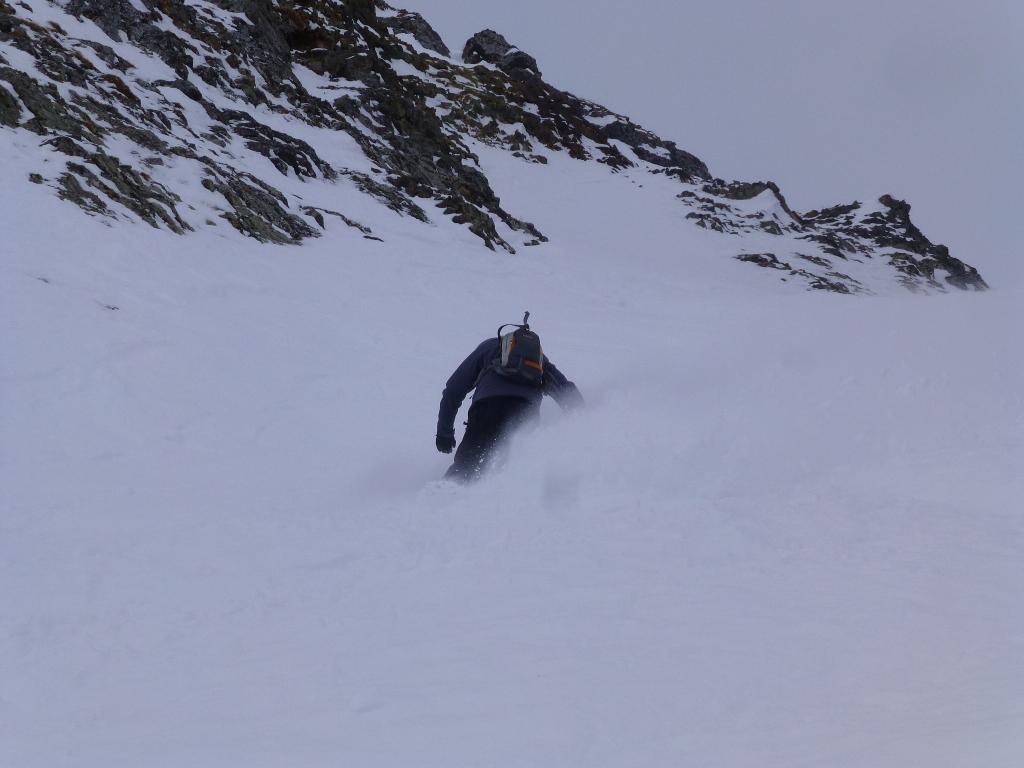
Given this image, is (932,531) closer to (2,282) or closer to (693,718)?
(693,718)

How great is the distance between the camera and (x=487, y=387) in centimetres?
611

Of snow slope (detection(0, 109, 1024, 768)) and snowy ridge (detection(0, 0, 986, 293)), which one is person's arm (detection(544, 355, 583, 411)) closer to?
snow slope (detection(0, 109, 1024, 768))

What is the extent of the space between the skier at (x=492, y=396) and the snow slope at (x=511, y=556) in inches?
13.1

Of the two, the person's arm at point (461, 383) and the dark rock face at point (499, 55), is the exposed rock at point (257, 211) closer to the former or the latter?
the person's arm at point (461, 383)

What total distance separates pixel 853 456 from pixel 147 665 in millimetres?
4484

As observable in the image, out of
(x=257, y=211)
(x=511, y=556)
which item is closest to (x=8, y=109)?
(x=257, y=211)

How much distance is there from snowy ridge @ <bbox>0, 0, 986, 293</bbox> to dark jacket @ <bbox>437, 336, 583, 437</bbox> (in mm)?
10049

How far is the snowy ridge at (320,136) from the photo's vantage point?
16859 millimetres

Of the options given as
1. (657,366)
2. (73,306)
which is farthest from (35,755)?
(73,306)

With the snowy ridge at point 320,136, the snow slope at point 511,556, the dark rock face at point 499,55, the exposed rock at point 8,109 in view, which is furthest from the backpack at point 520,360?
the dark rock face at point 499,55

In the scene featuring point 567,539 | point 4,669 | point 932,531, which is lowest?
point 4,669

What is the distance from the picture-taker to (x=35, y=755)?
2520 millimetres

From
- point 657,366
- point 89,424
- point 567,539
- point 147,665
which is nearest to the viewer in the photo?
point 147,665

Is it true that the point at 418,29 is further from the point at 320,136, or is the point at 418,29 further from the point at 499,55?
the point at 320,136
